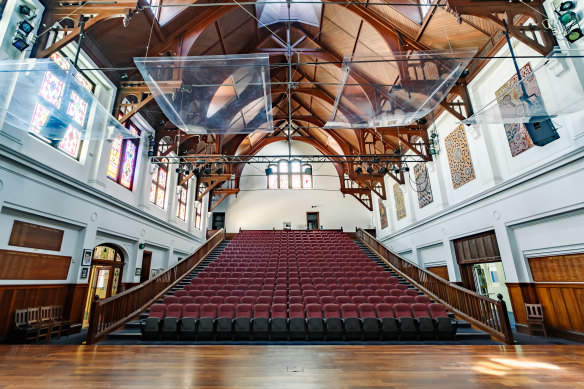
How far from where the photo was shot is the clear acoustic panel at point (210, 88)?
10.6 feet

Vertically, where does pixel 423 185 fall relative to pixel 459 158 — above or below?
below

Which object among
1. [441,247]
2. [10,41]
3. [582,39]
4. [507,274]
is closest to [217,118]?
[10,41]

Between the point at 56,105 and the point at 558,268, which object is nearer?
the point at 56,105

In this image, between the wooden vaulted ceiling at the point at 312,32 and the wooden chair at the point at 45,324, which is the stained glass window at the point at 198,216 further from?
the wooden chair at the point at 45,324

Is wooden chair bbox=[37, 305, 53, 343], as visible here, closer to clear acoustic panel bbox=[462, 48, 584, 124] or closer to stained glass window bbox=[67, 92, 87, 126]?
stained glass window bbox=[67, 92, 87, 126]

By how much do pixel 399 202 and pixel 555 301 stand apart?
22.5ft

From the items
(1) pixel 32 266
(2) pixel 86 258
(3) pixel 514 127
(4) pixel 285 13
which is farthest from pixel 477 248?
(1) pixel 32 266

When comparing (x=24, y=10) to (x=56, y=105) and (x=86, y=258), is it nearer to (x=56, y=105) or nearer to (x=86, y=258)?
(x=56, y=105)

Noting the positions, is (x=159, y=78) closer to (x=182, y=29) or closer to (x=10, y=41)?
(x=10, y=41)

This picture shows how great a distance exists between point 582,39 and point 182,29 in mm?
8548

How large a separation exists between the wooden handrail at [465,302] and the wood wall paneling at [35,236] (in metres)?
8.40

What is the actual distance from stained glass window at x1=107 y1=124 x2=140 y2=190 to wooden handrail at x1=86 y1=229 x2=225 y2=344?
9.86ft

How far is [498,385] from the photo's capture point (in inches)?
93.6

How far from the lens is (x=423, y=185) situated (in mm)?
9781
